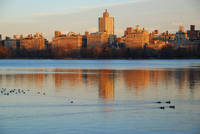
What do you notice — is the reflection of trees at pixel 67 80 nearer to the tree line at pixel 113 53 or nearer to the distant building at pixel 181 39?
the tree line at pixel 113 53

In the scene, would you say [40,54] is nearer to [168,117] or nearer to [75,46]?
[75,46]

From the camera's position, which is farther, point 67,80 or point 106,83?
point 67,80

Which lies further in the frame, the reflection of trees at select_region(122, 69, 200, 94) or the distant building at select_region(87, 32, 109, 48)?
the distant building at select_region(87, 32, 109, 48)

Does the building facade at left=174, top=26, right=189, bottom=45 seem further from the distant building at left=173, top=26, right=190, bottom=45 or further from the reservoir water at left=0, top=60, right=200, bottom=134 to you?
the reservoir water at left=0, top=60, right=200, bottom=134


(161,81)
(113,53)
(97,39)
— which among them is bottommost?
(161,81)

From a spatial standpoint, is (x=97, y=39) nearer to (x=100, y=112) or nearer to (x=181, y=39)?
(x=181, y=39)

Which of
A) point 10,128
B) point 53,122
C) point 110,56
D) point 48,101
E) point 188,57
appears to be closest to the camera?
point 10,128

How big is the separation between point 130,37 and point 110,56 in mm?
48916

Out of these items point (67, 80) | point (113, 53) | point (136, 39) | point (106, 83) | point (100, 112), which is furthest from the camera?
point (136, 39)

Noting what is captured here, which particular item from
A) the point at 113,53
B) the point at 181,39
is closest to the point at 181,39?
the point at 181,39

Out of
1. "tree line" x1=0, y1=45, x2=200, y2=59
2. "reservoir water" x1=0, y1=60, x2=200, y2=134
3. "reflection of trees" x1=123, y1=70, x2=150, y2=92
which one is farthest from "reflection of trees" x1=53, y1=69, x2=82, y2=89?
"tree line" x1=0, y1=45, x2=200, y2=59

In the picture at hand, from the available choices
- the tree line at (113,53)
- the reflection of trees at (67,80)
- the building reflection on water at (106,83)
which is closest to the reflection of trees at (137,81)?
the building reflection on water at (106,83)

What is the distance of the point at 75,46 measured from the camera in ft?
638

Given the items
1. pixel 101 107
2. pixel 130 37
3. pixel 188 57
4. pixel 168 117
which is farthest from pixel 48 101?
pixel 130 37
